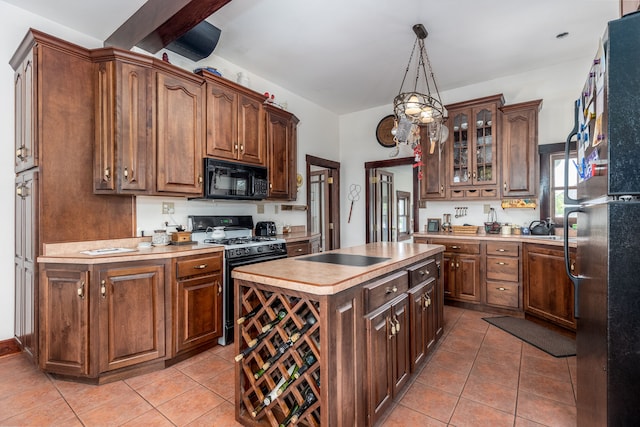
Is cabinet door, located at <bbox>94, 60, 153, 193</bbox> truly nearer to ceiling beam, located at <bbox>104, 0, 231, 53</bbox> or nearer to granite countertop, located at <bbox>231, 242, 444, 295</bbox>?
ceiling beam, located at <bbox>104, 0, 231, 53</bbox>

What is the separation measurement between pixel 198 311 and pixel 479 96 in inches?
169

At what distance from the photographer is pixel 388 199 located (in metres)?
6.15

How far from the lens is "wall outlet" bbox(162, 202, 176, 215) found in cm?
304

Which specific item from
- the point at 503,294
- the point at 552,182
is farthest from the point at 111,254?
the point at 552,182

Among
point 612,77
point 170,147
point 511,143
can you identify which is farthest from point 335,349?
point 511,143

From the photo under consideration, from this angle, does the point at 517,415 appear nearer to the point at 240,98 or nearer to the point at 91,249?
the point at 91,249

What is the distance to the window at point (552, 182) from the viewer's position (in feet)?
12.1

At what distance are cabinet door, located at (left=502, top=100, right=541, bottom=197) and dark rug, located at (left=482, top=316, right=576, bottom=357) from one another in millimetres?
1421

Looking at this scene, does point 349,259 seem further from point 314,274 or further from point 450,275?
point 450,275

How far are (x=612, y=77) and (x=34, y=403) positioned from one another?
10.7 feet

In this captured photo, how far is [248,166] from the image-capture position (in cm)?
Answer: 334

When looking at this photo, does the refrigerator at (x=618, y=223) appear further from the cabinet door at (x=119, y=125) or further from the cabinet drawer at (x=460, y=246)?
the cabinet door at (x=119, y=125)

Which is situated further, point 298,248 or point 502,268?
point 298,248

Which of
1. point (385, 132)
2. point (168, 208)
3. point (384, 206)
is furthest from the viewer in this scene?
point (384, 206)
